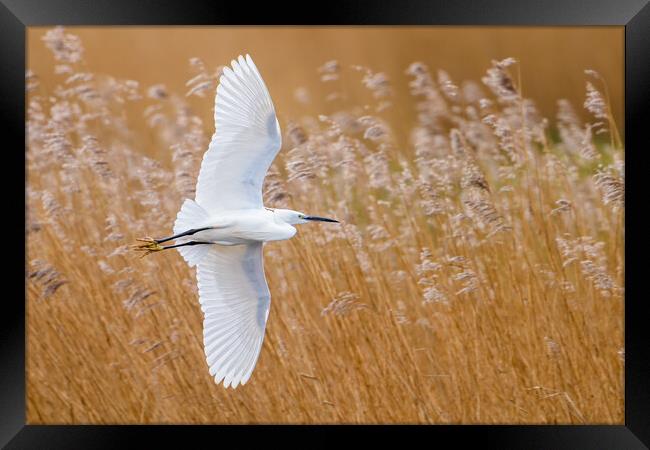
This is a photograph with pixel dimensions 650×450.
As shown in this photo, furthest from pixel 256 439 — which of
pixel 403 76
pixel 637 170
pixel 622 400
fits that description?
pixel 403 76

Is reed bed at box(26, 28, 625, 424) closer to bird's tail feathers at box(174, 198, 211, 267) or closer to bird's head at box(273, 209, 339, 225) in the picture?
bird's head at box(273, 209, 339, 225)

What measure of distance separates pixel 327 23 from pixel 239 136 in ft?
1.38

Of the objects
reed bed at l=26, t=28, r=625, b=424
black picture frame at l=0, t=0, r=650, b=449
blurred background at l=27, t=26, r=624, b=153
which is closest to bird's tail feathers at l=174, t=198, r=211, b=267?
reed bed at l=26, t=28, r=625, b=424

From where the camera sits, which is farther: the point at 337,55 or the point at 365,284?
the point at 337,55

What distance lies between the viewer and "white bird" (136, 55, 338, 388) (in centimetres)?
260

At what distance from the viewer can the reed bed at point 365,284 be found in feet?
9.46

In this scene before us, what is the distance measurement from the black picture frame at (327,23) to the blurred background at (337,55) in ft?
1.87

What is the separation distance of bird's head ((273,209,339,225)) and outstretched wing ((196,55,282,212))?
4.7 inches

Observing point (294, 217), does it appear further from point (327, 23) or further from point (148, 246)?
point (327, 23)

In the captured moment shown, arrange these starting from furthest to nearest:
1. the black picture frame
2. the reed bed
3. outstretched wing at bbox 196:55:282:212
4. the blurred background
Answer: the blurred background < the reed bed < the black picture frame < outstretched wing at bbox 196:55:282:212

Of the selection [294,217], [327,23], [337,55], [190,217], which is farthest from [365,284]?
[337,55]

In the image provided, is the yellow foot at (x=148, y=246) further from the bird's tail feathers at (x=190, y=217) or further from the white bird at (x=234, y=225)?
the bird's tail feathers at (x=190, y=217)

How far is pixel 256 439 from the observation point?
9.13ft

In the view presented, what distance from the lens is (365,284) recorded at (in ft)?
9.71
